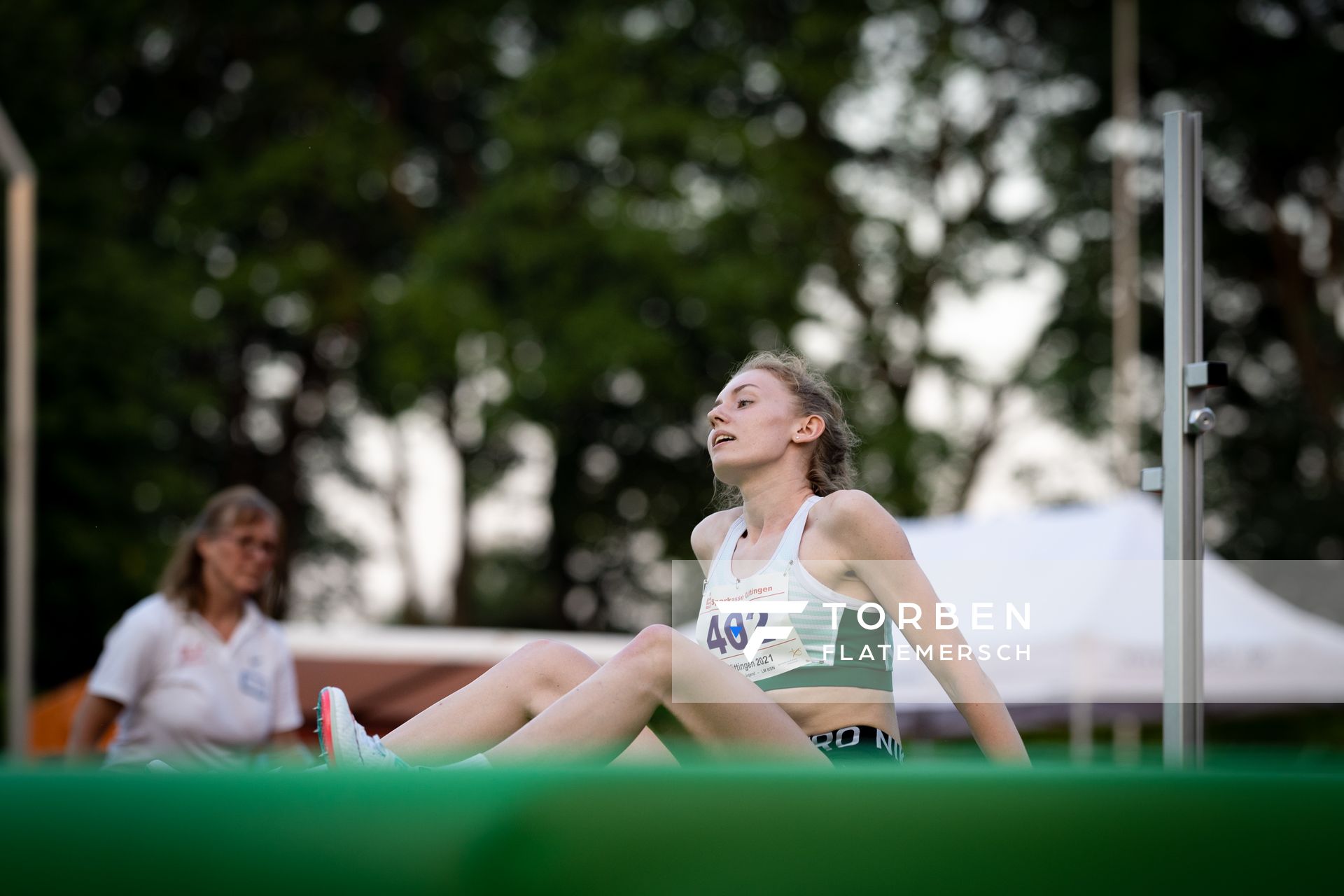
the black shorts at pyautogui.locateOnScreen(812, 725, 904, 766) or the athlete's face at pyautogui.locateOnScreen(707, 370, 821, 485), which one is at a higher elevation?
the athlete's face at pyautogui.locateOnScreen(707, 370, 821, 485)

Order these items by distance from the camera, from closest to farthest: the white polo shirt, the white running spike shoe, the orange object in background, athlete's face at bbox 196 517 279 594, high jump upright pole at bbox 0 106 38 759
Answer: the white running spike shoe, the white polo shirt, athlete's face at bbox 196 517 279 594, the orange object in background, high jump upright pole at bbox 0 106 38 759

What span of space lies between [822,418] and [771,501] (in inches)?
9.3

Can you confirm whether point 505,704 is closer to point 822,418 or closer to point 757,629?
point 757,629

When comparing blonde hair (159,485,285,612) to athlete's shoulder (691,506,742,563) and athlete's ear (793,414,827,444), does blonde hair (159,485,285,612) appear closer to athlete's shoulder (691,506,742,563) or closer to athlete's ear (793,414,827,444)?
athlete's shoulder (691,506,742,563)

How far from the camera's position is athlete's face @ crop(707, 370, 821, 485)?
361 centimetres

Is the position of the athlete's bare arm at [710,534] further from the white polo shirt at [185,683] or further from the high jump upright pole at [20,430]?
the high jump upright pole at [20,430]

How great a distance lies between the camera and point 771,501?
3598 millimetres

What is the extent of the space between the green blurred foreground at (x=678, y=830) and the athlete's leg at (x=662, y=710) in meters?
1.41

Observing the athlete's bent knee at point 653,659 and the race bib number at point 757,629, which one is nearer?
the athlete's bent knee at point 653,659

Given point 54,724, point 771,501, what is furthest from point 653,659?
point 54,724

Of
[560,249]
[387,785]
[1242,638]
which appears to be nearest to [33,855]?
[387,785]

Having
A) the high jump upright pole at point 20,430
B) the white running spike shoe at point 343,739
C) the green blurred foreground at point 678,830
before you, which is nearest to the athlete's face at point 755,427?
the white running spike shoe at point 343,739

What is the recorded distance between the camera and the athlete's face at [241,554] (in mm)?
5156

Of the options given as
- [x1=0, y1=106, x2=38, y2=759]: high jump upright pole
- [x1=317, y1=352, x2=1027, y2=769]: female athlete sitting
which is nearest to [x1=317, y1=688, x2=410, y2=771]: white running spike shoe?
[x1=317, y1=352, x2=1027, y2=769]: female athlete sitting
